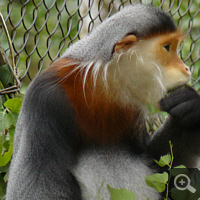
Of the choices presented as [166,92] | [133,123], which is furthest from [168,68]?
[133,123]

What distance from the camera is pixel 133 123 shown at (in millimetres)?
1399

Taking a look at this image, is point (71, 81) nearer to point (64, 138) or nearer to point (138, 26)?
point (64, 138)

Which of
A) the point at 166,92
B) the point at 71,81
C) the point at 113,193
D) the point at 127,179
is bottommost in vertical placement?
the point at 127,179

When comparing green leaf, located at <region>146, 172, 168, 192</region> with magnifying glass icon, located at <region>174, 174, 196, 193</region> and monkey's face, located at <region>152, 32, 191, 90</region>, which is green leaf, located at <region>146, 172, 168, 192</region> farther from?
monkey's face, located at <region>152, 32, 191, 90</region>

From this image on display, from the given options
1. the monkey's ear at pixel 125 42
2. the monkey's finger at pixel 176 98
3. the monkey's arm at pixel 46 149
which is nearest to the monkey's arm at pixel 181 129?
the monkey's finger at pixel 176 98

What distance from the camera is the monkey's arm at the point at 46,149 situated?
49.9 inches

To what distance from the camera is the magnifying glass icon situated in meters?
1.31

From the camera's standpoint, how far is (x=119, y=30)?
1311 millimetres

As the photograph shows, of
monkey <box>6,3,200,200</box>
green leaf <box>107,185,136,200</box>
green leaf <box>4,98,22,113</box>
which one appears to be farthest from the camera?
green leaf <box>4,98,22,113</box>

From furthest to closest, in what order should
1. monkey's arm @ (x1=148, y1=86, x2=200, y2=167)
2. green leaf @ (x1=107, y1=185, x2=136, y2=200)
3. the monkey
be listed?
monkey's arm @ (x1=148, y1=86, x2=200, y2=167), the monkey, green leaf @ (x1=107, y1=185, x2=136, y2=200)

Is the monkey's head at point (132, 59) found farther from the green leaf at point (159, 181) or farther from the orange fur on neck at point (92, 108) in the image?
the green leaf at point (159, 181)

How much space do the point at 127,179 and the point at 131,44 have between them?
1.60 feet

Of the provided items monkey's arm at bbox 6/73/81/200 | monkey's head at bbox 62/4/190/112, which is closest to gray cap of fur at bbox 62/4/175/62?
monkey's head at bbox 62/4/190/112

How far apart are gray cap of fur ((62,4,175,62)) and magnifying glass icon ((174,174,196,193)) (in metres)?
0.51
